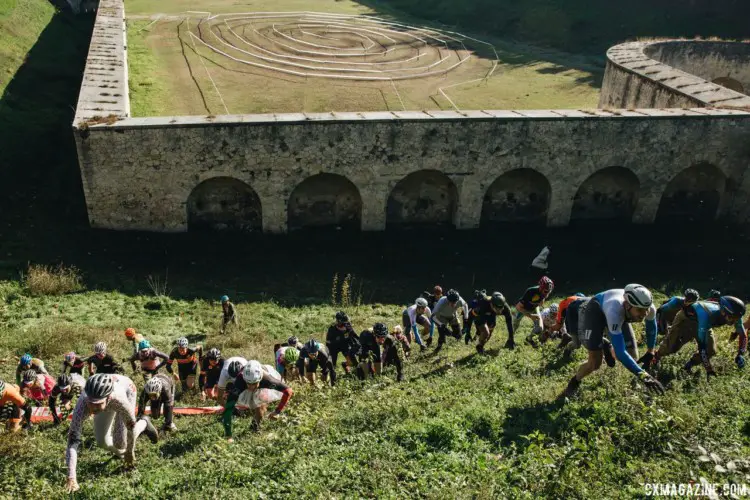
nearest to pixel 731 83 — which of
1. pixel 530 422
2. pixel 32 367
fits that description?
pixel 530 422

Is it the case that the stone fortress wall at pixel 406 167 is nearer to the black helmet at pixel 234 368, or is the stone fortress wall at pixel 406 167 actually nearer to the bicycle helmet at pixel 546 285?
the bicycle helmet at pixel 546 285

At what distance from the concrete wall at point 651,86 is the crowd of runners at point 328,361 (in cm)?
1233

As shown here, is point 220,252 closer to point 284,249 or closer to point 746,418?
point 284,249

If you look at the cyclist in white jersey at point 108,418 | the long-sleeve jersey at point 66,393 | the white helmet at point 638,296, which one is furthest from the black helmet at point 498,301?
the long-sleeve jersey at point 66,393

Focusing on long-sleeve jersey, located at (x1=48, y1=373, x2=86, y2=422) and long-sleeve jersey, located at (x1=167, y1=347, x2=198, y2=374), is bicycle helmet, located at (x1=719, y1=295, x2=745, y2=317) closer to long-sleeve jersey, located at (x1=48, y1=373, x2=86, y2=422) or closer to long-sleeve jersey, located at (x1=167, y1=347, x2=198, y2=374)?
long-sleeve jersey, located at (x1=167, y1=347, x2=198, y2=374)

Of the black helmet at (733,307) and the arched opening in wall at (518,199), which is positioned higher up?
the black helmet at (733,307)


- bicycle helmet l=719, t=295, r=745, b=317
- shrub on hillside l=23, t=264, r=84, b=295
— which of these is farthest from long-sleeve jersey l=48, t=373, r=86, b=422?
bicycle helmet l=719, t=295, r=745, b=317

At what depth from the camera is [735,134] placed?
20.2m

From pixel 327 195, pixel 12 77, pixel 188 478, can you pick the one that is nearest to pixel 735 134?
pixel 327 195

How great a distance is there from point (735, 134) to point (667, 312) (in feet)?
38.1

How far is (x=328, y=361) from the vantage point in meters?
11.0

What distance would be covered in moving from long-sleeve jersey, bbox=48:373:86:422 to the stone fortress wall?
27.3ft

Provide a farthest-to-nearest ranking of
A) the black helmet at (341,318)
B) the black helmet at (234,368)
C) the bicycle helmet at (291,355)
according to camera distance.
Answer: the black helmet at (341,318), the bicycle helmet at (291,355), the black helmet at (234,368)

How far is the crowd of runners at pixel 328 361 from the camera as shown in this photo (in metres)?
7.88
